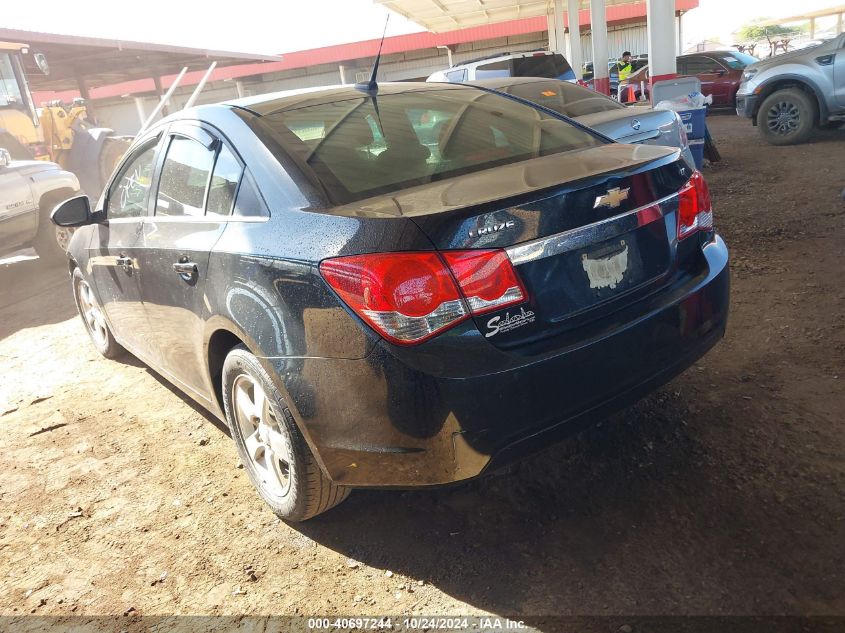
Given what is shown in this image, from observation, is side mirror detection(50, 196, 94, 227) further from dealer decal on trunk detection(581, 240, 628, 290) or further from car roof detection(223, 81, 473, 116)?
dealer decal on trunk detection(581, 240, 628, 290)

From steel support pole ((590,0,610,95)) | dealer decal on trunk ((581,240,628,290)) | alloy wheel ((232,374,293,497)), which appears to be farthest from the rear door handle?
steel support pole ((590,0,610,95))

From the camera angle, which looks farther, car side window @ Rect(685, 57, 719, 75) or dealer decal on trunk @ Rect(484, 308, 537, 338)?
car side window @ Rect(685, 57, 719, 75)

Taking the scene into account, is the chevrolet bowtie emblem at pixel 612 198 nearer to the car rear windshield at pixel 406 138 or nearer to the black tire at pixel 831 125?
the car rear windshield at pixel 406 138

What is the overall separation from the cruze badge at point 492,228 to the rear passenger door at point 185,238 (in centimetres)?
106

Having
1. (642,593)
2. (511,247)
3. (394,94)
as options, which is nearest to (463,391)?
(511,247)

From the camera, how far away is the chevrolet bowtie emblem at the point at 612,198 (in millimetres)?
2145

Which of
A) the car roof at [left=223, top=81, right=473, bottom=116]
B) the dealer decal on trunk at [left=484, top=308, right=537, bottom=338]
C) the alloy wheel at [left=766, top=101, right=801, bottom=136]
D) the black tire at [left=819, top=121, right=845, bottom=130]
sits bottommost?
the black tire at [left=819, top=121, right=845, bottom=130]

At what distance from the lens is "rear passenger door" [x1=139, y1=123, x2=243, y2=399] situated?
264 cm

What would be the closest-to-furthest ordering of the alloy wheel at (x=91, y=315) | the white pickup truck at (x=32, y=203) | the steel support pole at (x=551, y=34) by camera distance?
the alloy wheel at (x=91, y=315)
the white pickup truck at (x=32, y=203)
the steel support pole at (x=551, y=34)

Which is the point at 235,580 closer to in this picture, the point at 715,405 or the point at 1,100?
the point at 715,405

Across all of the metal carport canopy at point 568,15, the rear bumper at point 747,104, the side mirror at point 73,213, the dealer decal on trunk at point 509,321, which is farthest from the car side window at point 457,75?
the dealer decal on trunk at point 509,321

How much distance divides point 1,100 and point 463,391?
9.32 m

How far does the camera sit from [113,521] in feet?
9.57

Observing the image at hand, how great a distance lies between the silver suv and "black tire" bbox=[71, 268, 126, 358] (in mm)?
9491
